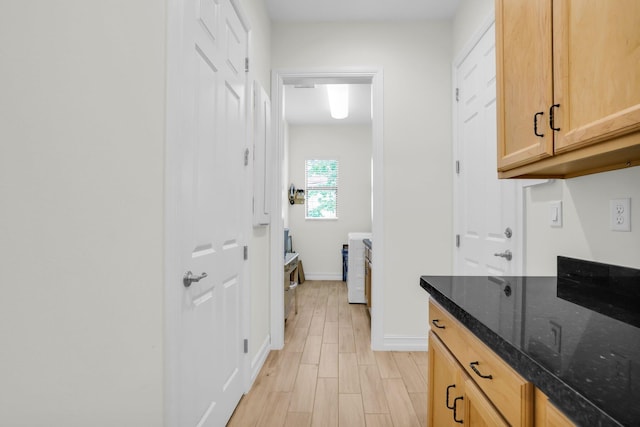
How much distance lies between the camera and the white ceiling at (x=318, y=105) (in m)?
4.88

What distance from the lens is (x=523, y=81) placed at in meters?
1.37

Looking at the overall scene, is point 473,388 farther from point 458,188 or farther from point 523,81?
point 458,188

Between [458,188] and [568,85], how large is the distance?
192 centimetres

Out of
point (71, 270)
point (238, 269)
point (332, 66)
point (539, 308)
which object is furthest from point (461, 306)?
point (332, 66)

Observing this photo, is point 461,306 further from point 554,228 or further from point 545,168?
point 554,228

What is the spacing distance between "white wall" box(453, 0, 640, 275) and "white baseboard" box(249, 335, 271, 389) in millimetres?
1877

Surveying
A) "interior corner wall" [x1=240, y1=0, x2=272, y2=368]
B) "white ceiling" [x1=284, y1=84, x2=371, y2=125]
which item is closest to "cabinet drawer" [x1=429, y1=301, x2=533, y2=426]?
"interior corner wall" [x1=240, y1=0, x2=272, y2=368]

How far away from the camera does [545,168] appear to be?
4.39ft

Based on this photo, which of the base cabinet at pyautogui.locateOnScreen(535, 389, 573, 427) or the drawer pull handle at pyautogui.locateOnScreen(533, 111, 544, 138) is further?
the drawer pull handle at pyautogui.locateOnScreen(533, 111, 544, 138)

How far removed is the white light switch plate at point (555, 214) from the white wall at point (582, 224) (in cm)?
3

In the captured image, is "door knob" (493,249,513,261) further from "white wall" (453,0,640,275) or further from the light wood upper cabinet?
the light wood upper cabinet

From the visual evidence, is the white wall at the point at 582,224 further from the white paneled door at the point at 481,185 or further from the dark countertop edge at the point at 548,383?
the dark countertop edge at the point at 548,383

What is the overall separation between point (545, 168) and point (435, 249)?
186 cm

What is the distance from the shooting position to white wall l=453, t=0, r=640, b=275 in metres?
1.28
